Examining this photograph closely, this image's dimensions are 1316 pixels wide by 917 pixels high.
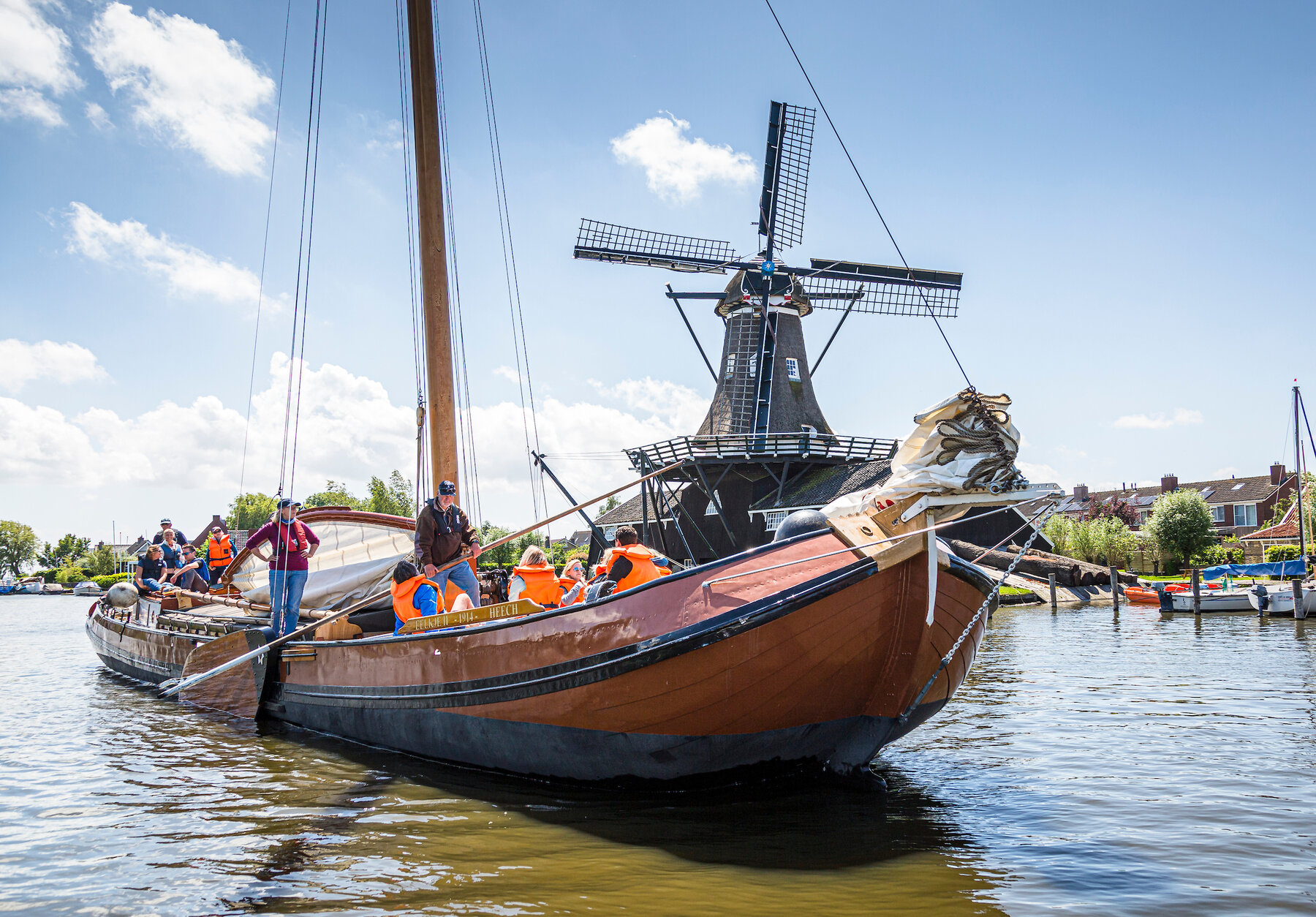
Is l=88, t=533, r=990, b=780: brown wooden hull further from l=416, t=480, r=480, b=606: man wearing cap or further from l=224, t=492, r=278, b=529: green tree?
l=224, t=492, r=278, b=529: green tree

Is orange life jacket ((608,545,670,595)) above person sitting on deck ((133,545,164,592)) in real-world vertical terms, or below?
above

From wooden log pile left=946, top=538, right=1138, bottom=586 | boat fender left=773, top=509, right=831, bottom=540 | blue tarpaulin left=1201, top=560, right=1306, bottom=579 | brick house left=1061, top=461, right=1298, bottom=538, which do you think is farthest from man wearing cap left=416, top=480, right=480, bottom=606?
brick house left=1061, top=461, right=1298, bottom=538

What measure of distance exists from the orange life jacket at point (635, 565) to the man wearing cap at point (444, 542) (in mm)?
1775

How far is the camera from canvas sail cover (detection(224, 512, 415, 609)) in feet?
33.1

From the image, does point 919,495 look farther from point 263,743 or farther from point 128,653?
point 128,653

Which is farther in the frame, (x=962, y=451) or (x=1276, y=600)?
(x=1276, y=600)

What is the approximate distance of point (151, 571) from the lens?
47.2ft

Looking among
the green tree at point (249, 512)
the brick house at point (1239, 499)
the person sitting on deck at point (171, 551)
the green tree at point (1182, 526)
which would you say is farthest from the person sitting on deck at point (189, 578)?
the green tree at point (249, 512)

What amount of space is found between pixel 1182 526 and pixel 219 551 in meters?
38.0

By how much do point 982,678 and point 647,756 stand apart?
849 cm

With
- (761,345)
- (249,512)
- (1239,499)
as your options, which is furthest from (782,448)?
(249,512)

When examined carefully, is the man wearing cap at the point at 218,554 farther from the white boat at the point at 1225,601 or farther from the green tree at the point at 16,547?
the green tree at the point at 16,547

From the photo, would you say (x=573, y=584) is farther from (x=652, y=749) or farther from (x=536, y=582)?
(x=652, y=749)

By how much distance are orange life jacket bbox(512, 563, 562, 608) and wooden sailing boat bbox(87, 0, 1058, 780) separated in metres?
0.78
